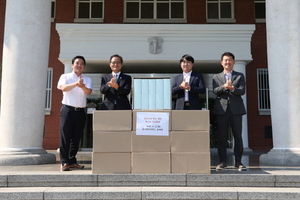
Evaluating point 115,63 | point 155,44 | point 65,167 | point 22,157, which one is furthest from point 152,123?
point 155,44

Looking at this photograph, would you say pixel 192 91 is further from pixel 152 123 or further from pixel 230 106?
pixel 152 123

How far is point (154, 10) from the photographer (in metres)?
14.3

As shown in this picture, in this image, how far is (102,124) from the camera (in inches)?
197

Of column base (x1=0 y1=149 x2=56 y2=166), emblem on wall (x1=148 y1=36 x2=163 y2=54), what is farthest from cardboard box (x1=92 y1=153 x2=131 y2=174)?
emblem on wall (x1=148 y1=36 x2=163 y2=54)

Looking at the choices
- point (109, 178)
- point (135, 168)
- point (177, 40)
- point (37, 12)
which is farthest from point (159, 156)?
point (177, 40)

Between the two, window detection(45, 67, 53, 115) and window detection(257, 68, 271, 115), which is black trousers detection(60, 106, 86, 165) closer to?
window detection(45, 67, 53, 115)

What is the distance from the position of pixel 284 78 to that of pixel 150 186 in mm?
4000

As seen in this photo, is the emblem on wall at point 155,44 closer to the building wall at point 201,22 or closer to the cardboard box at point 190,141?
the building wall at point 201,22

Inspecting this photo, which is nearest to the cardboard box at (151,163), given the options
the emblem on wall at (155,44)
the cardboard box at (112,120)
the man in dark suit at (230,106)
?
the cardboard box at (112,120)

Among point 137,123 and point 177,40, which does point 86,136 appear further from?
point 137,123

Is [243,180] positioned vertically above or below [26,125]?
below

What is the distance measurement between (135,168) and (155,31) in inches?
323

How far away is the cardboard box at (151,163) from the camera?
489 cm

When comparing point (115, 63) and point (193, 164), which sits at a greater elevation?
point (115, 63)
